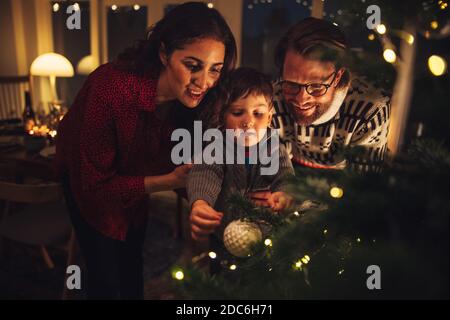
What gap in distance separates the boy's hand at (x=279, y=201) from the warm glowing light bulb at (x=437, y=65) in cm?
45

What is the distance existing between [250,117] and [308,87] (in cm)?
18

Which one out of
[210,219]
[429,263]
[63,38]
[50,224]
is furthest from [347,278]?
[63,38]

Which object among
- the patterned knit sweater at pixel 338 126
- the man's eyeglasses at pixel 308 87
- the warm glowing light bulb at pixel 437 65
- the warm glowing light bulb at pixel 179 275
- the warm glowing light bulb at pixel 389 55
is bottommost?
the warm glowing light bulb at pixel 179 275

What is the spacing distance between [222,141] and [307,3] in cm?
53

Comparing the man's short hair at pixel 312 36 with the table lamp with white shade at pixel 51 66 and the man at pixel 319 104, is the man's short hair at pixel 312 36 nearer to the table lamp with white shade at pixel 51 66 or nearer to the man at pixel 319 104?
the man at pixel 319 104

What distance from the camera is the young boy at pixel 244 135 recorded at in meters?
1.12

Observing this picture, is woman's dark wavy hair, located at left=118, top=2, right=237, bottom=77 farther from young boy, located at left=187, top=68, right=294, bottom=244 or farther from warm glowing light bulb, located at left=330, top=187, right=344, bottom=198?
warm glowing light bulb, located at left=330, top=187, right=344, bottom=198

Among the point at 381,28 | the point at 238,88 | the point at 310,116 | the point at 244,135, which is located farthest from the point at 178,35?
the point at 381,28

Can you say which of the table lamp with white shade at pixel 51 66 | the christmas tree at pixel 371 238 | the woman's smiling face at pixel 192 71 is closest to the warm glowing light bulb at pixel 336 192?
the christmas tree at pixel 371 238

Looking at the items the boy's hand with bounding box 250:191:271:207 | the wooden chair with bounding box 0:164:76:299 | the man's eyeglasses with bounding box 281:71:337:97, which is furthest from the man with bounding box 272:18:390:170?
the wooden chair with bounding box 0:164:76:299

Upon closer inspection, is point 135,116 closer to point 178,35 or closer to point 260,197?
point 178,35

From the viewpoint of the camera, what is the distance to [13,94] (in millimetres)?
2836
